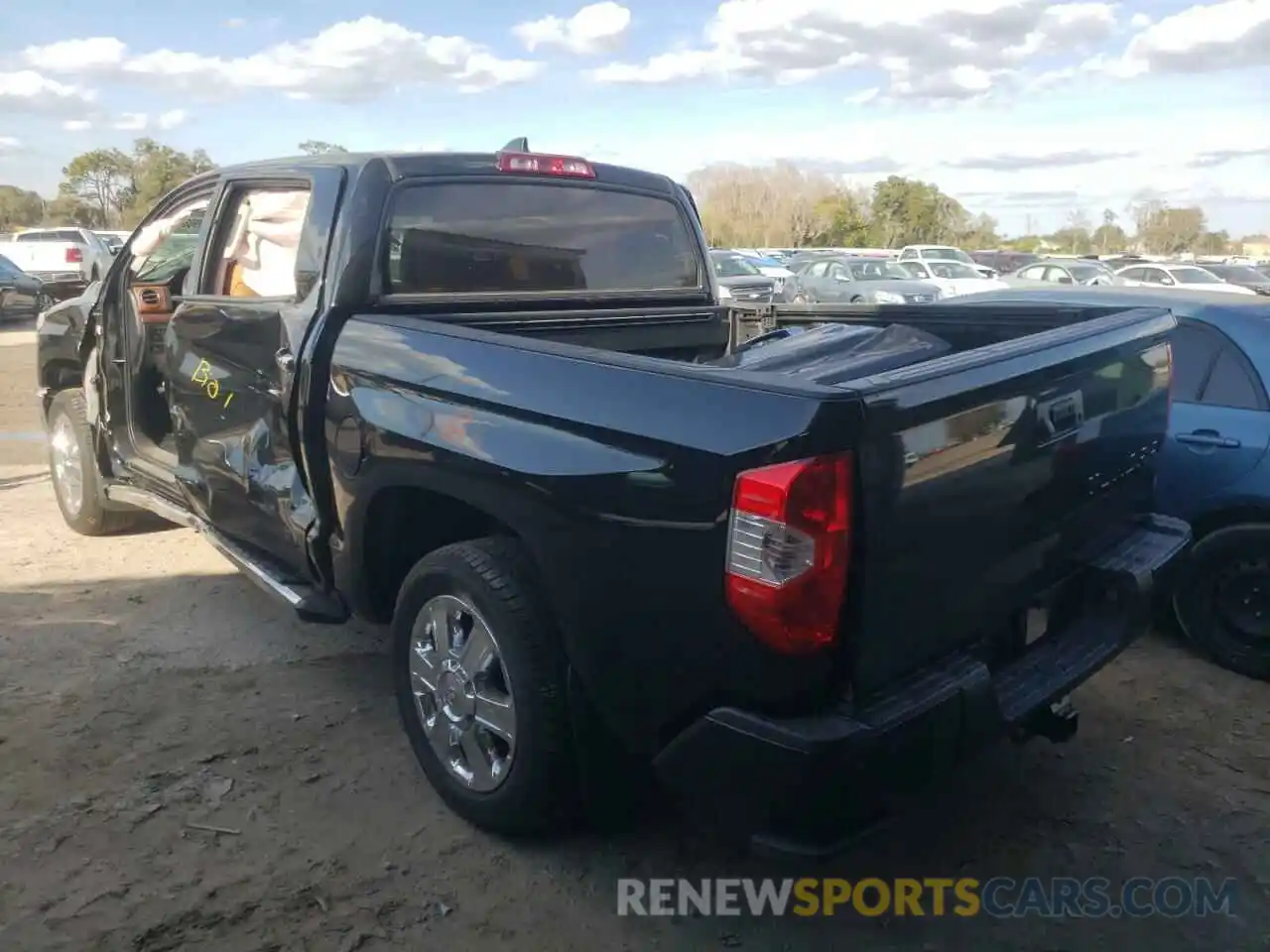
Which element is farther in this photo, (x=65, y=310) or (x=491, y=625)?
(x=65, y=310)

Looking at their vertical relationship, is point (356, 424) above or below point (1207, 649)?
above

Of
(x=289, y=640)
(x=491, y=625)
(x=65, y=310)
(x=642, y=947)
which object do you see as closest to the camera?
(x=642, y=947)

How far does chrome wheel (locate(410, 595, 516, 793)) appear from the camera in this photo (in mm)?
3004

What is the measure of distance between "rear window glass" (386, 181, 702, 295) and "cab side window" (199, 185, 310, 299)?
1.34 feet

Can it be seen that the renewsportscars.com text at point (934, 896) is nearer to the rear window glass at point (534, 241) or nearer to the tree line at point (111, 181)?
the rear window glass at point (534, 241)

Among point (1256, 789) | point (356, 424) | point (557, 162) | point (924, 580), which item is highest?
point (557, 162)

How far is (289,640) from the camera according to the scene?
466 cm

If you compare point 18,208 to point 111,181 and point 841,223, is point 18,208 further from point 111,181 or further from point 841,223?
point 841,223

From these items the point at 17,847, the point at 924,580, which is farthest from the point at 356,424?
the point at 924,580

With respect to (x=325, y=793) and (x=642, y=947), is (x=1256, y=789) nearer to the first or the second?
(x=642, y=947)

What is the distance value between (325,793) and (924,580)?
2.07 meters

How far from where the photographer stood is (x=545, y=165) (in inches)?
167

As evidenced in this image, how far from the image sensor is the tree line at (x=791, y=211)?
190 feet

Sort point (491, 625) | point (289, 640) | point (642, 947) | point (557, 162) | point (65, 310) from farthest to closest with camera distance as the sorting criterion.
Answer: point (65, 310) < point (289, 640) < point (557, 162) < point (491, 625) < point (642, 947)
